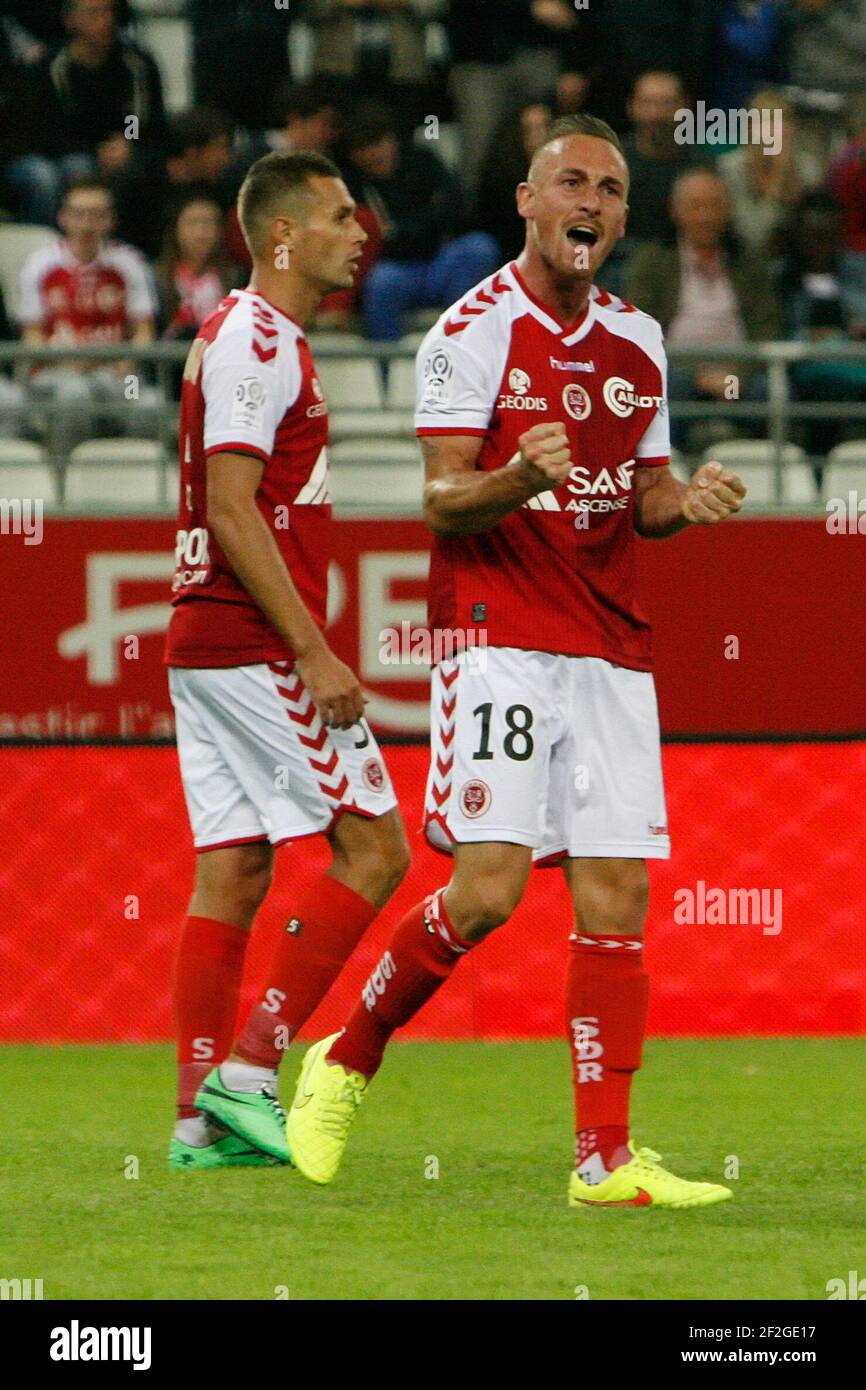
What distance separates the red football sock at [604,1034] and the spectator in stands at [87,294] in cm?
571

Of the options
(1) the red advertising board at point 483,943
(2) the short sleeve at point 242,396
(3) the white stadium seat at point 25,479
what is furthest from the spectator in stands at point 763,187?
(2) the short sleeve at point 242,396

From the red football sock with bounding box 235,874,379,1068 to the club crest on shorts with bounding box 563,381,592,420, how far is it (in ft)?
3.87

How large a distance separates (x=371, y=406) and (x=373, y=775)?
478 centimetres

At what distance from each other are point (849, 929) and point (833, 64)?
246 inches

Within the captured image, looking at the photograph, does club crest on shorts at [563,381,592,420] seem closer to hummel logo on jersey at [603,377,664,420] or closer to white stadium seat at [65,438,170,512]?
Result: hummel logo on jersey at [603,377,664,420]

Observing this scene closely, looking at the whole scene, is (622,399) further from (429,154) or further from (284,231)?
(429,154)

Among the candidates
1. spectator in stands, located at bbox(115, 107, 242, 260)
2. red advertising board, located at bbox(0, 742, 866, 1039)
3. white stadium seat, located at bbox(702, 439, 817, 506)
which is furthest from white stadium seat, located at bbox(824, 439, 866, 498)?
spectator in stands, located at bbox(115, 107, 242, 260)

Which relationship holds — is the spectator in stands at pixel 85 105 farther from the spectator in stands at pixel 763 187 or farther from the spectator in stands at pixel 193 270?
the spectator in stands at pixel 763 187

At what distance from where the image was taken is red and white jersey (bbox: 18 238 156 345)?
10.4 meters

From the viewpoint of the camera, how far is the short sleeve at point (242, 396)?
209 inches

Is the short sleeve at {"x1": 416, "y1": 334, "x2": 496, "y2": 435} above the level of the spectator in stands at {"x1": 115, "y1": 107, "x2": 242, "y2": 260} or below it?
below

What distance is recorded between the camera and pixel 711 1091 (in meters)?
6.91

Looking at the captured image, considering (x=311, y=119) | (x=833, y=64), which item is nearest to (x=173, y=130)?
(x=311, y=119)

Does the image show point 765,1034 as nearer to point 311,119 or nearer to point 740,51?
point 311,119
